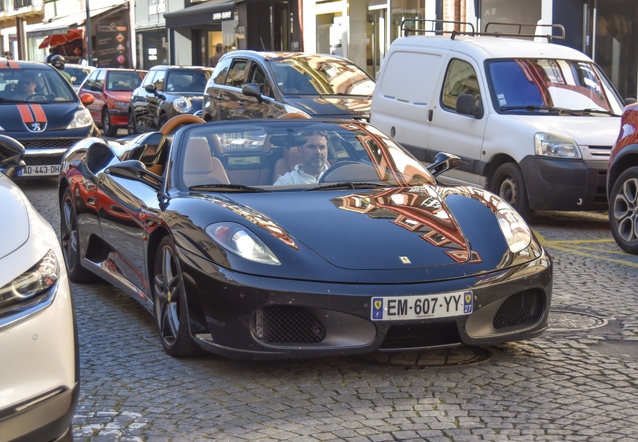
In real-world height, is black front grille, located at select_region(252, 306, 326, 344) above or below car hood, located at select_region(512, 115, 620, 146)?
below

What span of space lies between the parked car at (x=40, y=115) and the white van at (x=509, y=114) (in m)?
4.17

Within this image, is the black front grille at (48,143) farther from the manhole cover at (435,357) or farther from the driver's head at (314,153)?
the manhole cover at (435,357)

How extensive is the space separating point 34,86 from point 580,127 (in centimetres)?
801

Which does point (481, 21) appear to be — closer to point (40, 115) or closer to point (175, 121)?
point (40, 115)

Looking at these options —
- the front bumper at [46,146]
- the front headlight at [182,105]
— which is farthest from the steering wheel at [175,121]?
the front headlight at [182,105]

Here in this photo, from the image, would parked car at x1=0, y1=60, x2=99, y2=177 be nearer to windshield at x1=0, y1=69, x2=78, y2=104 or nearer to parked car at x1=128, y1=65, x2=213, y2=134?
windshield at x1=0, y1=69, x2=78, y2=104

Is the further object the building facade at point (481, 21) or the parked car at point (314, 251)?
the building facade at point (481, 21)

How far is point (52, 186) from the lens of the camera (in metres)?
15.1

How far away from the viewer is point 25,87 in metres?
15.7

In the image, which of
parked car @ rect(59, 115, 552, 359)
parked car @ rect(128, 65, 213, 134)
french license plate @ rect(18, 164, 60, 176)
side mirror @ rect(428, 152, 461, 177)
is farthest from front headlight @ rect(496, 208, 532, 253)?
parked car @ rect(128, 65, 213, 134)

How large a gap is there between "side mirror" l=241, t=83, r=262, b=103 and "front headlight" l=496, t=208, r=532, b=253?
9.41m

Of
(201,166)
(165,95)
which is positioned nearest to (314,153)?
(201,166)

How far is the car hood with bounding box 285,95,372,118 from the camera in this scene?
14758 mm

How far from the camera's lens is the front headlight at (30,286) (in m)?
3.59
